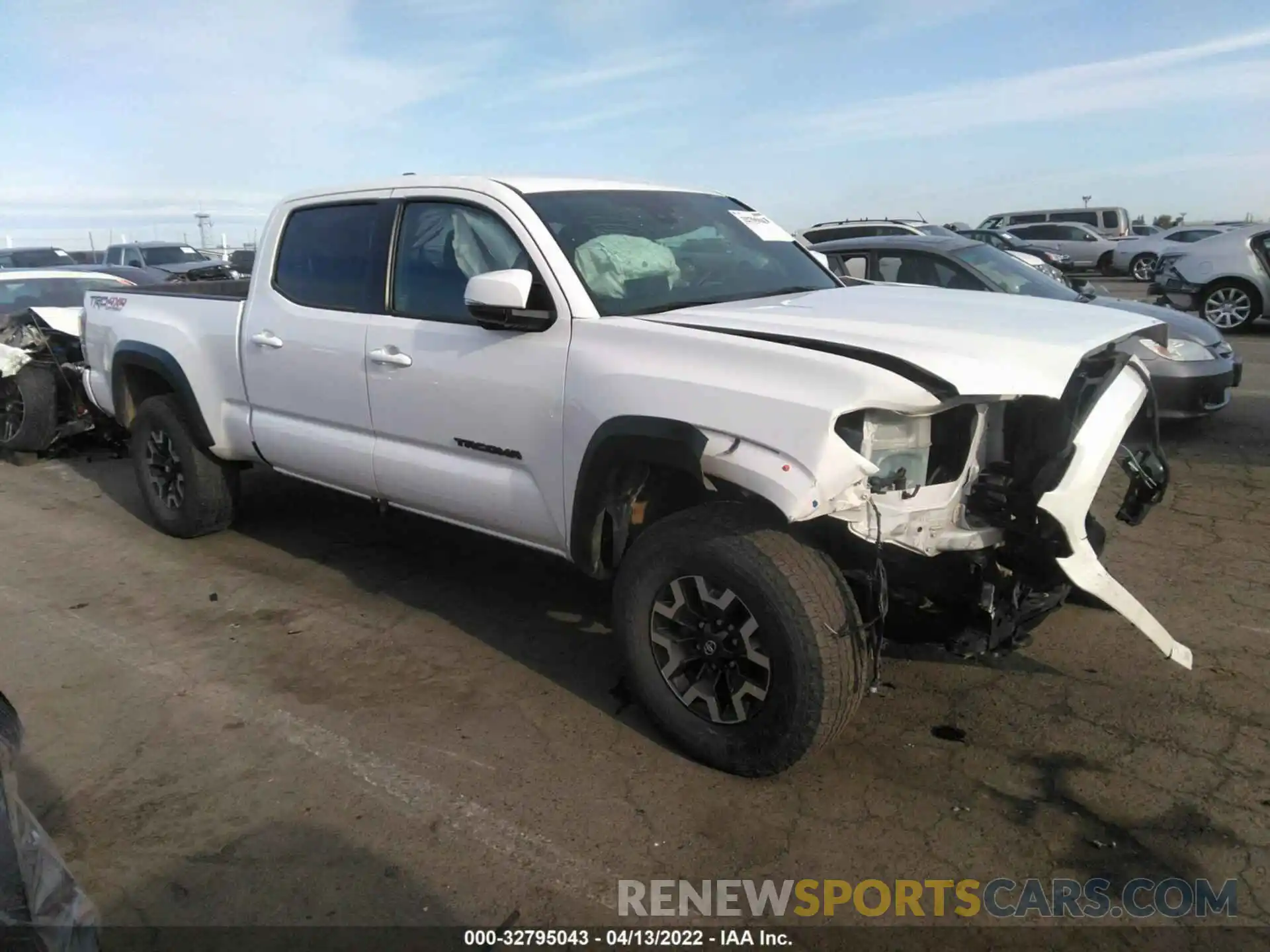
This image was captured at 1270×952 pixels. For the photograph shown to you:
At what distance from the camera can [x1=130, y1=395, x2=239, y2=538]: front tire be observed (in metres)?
5.65

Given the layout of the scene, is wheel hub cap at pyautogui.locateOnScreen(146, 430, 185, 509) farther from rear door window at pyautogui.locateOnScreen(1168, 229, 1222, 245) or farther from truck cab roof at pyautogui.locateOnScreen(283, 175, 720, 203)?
rear door window at pyautogui.locateOnScreen(1168, 229, 1222, 245)

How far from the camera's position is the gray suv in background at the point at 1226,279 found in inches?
491

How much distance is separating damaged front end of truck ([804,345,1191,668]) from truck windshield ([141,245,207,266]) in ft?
69.9

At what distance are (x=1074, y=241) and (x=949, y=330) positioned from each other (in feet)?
93.7

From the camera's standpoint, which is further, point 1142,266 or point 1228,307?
point 1142,266

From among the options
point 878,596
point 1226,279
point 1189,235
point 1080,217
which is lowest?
point 878,596

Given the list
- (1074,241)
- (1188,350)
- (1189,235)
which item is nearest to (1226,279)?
(1188,350)

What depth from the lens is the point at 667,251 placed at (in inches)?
160

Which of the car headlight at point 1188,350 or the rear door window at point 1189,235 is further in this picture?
the rear door window at point 1189,235

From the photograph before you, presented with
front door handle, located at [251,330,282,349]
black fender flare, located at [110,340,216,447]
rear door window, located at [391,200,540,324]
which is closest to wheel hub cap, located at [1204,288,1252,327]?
rear door window, located at [391,200,540,324]

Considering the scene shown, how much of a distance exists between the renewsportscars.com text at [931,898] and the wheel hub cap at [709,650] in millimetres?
606

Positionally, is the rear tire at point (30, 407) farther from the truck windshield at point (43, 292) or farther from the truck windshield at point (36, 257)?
the truck windshield at point (36, 257)

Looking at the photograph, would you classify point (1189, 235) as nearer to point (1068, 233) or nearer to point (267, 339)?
point (1068, 233)

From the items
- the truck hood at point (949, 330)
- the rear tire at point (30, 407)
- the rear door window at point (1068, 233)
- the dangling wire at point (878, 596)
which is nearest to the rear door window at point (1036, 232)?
the rear door window at point (1068, 233)
